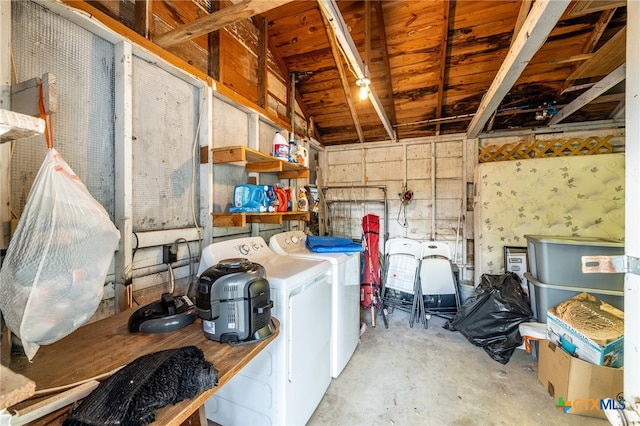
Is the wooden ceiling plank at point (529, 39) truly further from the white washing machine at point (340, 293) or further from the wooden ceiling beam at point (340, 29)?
the white washing machine at point (340, 293)

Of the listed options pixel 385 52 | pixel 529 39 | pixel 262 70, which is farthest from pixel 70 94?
pixel 385 52

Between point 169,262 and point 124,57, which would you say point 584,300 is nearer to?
point 169,262

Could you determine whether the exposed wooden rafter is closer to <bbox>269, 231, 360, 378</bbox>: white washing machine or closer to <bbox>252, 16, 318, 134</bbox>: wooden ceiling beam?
<bbox>252, 16, 318, 134</bbox>: wooden ceiling beam

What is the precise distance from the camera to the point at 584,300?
1874 mm

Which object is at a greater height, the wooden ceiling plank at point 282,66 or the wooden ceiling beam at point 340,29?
the wooden ceiling plank at point 282,66

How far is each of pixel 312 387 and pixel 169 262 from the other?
1.19 m

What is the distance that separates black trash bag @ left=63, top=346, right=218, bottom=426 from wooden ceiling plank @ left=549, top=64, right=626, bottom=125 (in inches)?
138

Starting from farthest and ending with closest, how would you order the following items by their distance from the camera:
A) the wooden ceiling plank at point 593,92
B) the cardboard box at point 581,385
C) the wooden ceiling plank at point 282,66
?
the wooden ceiling plank at point 282,66
the wooden ceiling plank at point 593,92
the cardboard box at point 581,385

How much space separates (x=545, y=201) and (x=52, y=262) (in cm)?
379

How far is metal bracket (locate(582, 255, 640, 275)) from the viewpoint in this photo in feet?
2.81

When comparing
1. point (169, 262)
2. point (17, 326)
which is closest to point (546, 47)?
point (169, 262)

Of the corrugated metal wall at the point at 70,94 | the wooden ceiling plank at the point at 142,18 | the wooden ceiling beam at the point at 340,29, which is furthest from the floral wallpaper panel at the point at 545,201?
the corrugated metal wall at the point at 70,94

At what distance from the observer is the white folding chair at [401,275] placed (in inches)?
121

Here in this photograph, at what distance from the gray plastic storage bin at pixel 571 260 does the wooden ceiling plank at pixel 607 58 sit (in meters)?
1.44
